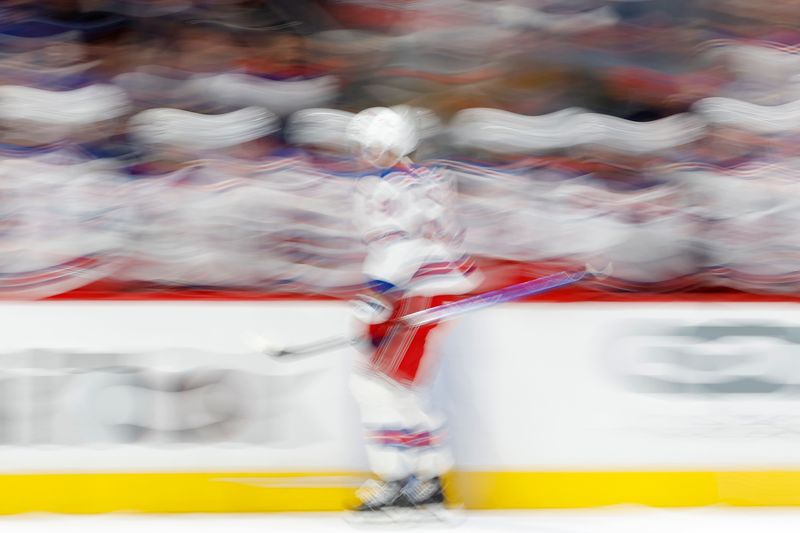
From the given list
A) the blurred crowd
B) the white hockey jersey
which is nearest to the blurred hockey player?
the white hockey jersey

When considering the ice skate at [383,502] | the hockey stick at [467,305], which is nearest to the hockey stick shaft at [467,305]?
the hockey stick at [467,305]

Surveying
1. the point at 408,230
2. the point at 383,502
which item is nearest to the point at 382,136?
the point at 408,230

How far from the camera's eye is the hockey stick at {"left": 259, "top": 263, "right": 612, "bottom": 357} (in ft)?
9.92

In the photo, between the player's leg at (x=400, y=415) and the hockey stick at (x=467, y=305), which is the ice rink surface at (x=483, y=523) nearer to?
the player's leg at (x=400, y=415)

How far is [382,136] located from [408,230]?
0.27 m

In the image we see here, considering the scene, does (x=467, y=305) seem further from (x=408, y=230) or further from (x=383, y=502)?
(x=383, y=502)

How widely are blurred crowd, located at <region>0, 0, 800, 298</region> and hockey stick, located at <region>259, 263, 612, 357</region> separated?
207 millimetres

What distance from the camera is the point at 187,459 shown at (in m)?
3.19

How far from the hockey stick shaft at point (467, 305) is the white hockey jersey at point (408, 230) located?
0.05 meters

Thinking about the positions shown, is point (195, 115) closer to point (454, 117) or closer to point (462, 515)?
point (454, 117)

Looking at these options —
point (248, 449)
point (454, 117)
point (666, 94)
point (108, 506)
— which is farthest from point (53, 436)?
point (666, 94)

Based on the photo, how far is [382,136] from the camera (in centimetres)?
299

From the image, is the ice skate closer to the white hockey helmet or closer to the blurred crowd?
the blurred crowd

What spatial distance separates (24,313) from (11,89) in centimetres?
70
